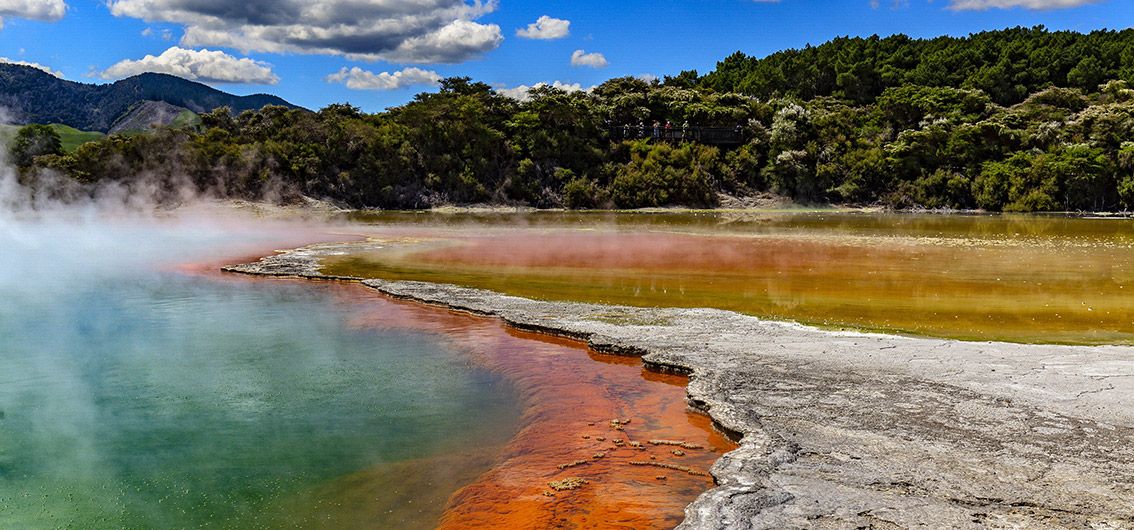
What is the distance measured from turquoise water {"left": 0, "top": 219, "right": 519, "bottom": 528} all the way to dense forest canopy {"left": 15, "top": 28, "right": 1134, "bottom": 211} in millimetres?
48207

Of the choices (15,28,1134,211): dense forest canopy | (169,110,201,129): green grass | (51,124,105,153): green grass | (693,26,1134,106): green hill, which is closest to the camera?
(15,28,1134,211): dense forest canopy

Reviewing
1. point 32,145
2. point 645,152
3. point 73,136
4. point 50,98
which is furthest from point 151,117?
point 50,98

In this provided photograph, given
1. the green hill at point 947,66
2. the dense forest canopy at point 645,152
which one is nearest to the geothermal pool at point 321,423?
the dense forest canopy at point 645,152

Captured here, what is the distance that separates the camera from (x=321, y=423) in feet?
28.8

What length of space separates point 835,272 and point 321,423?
16722 millimetres

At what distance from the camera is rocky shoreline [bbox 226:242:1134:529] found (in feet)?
19.2

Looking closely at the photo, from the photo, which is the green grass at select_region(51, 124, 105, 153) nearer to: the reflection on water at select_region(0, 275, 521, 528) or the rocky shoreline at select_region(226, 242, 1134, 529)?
the reflection on water at select_region(0, 275, 521, 528)

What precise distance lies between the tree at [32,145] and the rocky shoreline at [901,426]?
60.1 m

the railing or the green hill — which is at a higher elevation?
the green hill

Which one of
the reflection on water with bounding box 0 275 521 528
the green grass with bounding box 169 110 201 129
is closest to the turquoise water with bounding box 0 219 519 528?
the reflection on water with bounding box 0 275 521 528

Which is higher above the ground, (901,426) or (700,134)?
(700,134)

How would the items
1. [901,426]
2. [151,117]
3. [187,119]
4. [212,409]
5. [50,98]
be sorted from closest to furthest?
1. [901,426]
2. [212,409]
3. [50,98]
4. [151,117]
5. [187,119]

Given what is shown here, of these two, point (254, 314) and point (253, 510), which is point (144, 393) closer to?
point (253, 510)

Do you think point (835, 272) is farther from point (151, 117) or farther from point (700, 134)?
point (151, 117)
